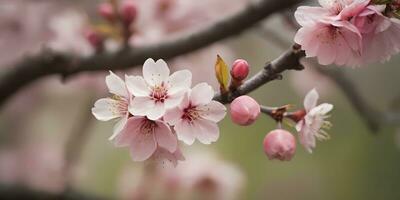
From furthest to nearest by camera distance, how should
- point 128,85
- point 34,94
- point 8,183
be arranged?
point 34,94 < point 8,183 < point 128,85

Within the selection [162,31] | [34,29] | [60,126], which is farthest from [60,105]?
[162,31]

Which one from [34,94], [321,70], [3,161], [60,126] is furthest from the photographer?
[60,126]

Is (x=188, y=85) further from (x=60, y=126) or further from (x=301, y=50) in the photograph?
(x=60, y=126)

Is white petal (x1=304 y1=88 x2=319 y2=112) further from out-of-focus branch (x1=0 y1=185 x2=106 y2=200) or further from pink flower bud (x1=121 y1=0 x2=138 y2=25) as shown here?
out-of-focus branch (x1=0 y1=185 x2=106 y2=200)

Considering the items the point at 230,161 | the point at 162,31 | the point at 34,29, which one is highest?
the point at 34,29

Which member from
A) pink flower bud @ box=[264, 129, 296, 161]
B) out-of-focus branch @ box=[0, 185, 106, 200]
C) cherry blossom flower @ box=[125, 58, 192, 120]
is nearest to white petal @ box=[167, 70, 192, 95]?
cherry blossom flower @ box=[125, 58, 192, 120]

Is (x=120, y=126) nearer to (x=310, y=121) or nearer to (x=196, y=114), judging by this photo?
(x=196, y=114)

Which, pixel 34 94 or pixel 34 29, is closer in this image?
pixel 34 29
